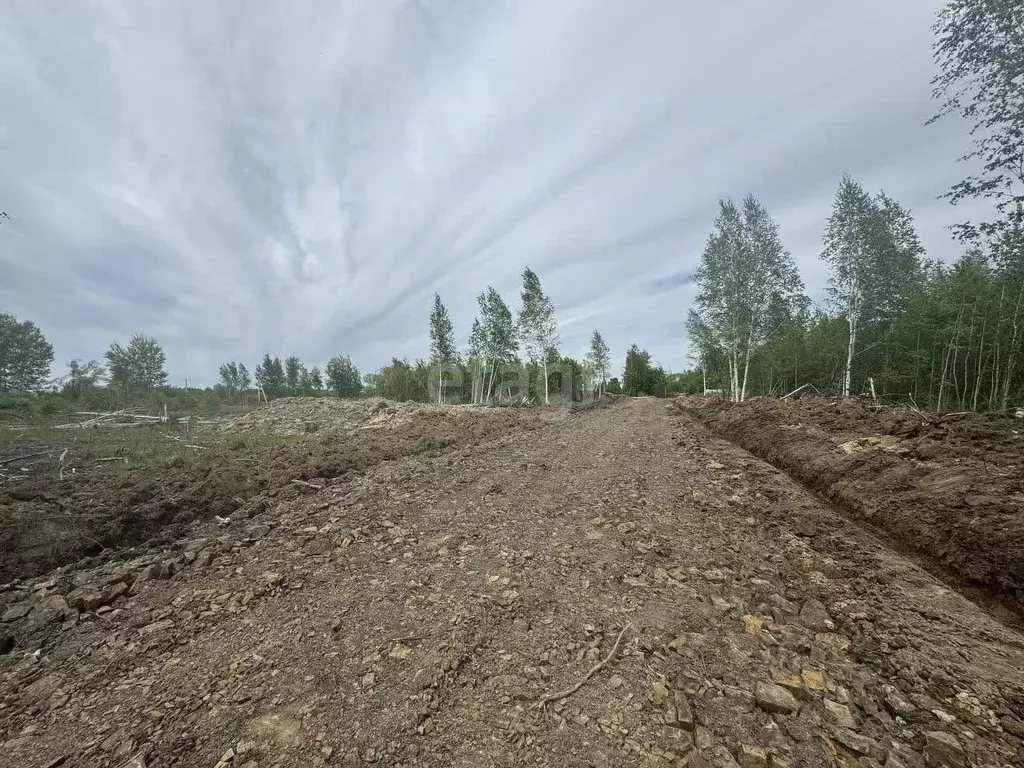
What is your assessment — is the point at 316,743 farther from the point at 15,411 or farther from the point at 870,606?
the point at 15,411

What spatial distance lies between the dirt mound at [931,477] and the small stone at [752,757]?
2.81 m

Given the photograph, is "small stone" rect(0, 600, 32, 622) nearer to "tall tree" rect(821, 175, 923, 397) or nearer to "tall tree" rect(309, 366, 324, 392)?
"tall tree" rect(821, 175, 923, 397)

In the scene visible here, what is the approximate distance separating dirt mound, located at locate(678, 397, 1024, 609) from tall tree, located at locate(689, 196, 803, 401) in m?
14.7

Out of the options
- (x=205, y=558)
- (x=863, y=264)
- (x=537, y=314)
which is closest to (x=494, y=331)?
(x=537, y=314)

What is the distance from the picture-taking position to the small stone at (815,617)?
2893 millimetres

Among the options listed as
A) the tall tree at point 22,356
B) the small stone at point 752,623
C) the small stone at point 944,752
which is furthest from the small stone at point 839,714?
the tall tree at point 22,356

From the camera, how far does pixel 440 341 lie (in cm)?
3550

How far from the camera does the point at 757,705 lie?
2.29 m

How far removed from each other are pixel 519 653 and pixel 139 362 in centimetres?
4889

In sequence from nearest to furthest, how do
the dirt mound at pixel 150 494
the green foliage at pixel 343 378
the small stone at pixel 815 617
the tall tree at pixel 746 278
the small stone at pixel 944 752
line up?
the small stone at pixel 944 752
the small stone at pixel 815 617
the dirt mound at pixel 150 494
the tall tree at pixel 746 278
the green foliage at pixel 343 378

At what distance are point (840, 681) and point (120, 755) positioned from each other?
13.4ft

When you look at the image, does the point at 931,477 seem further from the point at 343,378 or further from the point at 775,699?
the point at 343,378

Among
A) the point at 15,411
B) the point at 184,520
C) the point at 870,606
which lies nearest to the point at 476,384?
the point at 15,411

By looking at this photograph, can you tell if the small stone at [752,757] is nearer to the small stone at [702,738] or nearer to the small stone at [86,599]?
the small stone at [702,738]
